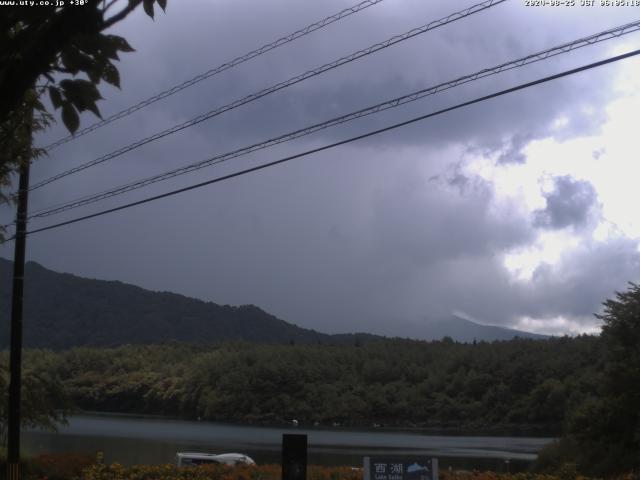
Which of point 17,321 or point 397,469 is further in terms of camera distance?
point 17,321

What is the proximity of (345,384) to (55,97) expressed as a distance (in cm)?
8876

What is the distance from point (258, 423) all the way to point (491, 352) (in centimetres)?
2499

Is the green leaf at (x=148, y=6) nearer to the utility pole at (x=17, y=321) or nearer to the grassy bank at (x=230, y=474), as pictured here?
the grassy bank at (x=230, y=474)

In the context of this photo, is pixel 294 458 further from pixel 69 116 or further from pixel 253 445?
pixel 253 445

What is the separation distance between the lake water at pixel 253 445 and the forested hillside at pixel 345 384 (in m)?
10.4

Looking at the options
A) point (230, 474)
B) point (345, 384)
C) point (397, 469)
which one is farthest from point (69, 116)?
point (345, 384)

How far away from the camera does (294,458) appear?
11.8 m

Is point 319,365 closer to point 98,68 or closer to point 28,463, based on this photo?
point 28,463

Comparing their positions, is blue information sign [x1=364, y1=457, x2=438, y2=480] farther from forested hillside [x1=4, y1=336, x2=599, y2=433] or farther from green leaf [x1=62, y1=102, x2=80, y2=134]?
forested hillside [x1=4, y1=336, x2=599, y2=433]

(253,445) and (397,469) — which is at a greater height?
(397,469)

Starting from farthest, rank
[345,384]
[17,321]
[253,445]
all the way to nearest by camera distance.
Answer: [345,384] < [253,445] < [17,321]

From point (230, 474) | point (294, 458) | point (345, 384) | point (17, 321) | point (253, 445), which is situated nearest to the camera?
point (294, 458)

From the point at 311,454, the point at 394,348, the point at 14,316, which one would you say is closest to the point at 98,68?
the point at 14,316

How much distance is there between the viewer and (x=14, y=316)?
20.3m
